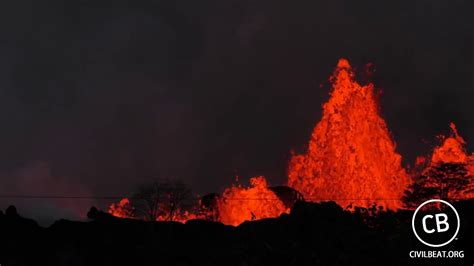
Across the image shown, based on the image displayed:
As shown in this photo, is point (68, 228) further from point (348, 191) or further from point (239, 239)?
point (348, 191)

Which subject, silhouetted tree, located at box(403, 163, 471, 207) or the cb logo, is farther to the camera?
silhouetted tree, located at box(403, 163, 471, 207)

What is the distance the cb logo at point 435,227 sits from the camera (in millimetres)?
35812

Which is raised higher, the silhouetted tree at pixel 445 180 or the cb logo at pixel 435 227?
the silhouetted tree at pixel 445 180

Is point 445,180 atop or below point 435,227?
atop

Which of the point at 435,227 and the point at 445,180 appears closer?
the point at 435,227

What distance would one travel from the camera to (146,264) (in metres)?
46.3

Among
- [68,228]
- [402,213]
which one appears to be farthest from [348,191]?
[68,228]

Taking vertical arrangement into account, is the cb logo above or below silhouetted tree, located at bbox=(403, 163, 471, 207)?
below

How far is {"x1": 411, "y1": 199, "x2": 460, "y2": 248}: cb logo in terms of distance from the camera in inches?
1410

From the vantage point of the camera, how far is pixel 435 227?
3709cm

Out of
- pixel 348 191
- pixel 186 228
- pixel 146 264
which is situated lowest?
pixel 146 264

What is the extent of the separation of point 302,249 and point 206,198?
3821cm

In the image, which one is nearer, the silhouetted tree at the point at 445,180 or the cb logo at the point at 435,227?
the cb logo at the point at 435,227

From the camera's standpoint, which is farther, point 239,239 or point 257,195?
point 257,195
